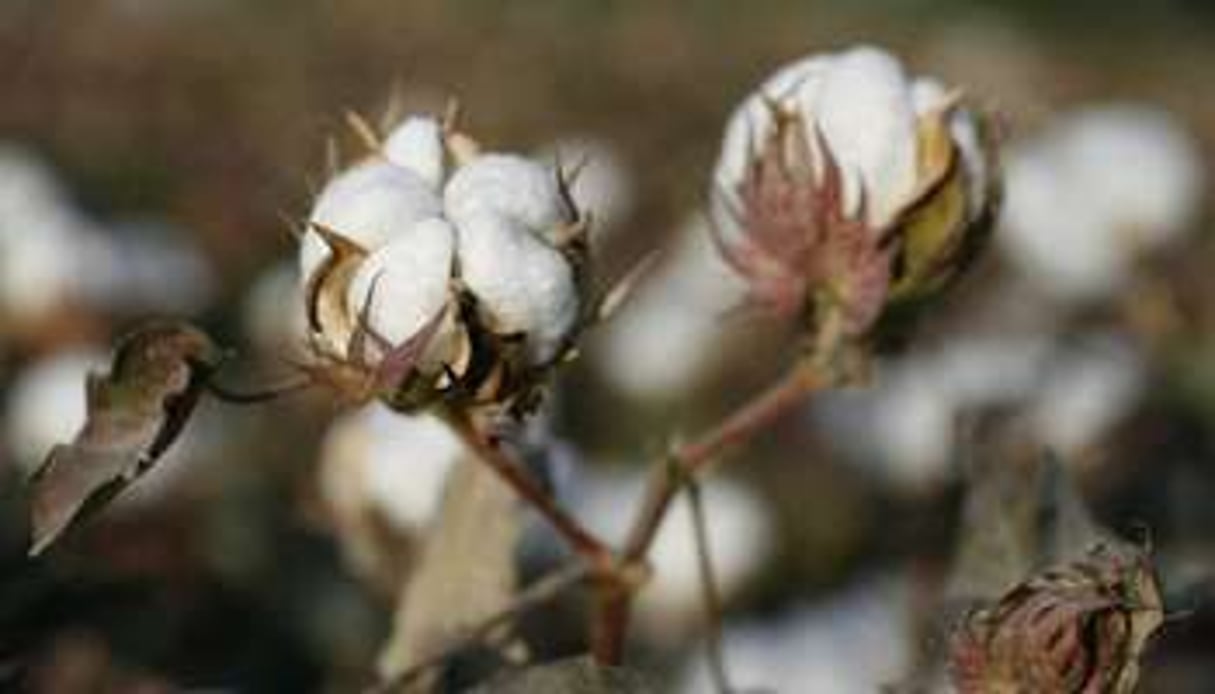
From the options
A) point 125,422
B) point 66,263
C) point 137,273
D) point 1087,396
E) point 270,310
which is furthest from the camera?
point 270,310

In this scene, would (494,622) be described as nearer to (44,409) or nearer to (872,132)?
(872,132)

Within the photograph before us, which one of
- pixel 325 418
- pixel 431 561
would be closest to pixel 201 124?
pixel 325 418

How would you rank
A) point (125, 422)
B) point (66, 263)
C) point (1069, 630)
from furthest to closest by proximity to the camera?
point (66, 263), point (125, 422), point (1069, 630)

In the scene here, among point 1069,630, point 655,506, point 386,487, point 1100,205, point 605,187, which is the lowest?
point 1069,630

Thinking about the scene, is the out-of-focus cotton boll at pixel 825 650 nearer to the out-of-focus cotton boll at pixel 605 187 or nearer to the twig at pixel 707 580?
the twig at pixel 707 580

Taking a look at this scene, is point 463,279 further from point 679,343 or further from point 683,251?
point 683,251

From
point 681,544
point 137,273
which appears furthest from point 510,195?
point 137,273
